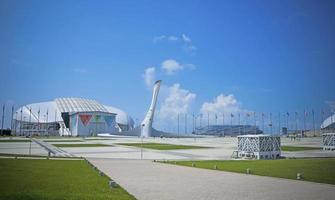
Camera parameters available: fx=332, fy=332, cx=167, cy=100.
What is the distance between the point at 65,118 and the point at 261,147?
126 metres

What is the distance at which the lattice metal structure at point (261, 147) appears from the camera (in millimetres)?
33156

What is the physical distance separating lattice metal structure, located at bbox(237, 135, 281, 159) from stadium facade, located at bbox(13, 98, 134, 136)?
114 metres

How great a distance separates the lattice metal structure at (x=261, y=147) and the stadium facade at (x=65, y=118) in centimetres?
11394

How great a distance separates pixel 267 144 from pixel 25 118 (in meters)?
140

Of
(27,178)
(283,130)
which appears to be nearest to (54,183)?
(27,178)

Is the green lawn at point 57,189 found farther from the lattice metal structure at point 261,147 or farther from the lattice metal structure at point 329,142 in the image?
the lattice metal structure at point 329,142

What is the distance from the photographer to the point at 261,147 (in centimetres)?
3322

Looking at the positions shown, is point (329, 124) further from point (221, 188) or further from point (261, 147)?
point (221, 188)

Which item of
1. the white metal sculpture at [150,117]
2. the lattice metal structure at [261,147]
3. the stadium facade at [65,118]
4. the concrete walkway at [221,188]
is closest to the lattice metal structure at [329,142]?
the lattice metal structure at [261,147]

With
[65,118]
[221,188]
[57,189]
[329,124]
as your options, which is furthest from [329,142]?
[65,118]

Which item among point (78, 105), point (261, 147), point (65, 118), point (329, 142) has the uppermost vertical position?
point (78, 105)

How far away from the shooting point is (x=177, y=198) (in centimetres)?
1153

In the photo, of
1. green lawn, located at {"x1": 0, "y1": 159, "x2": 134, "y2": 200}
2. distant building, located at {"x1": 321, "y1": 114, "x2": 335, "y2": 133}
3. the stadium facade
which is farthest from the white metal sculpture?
green lawn, located at {"x1": 0, "y1": 159, "x2": 134, "y2": 200}

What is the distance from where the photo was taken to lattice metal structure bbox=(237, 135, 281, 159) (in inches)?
1305
